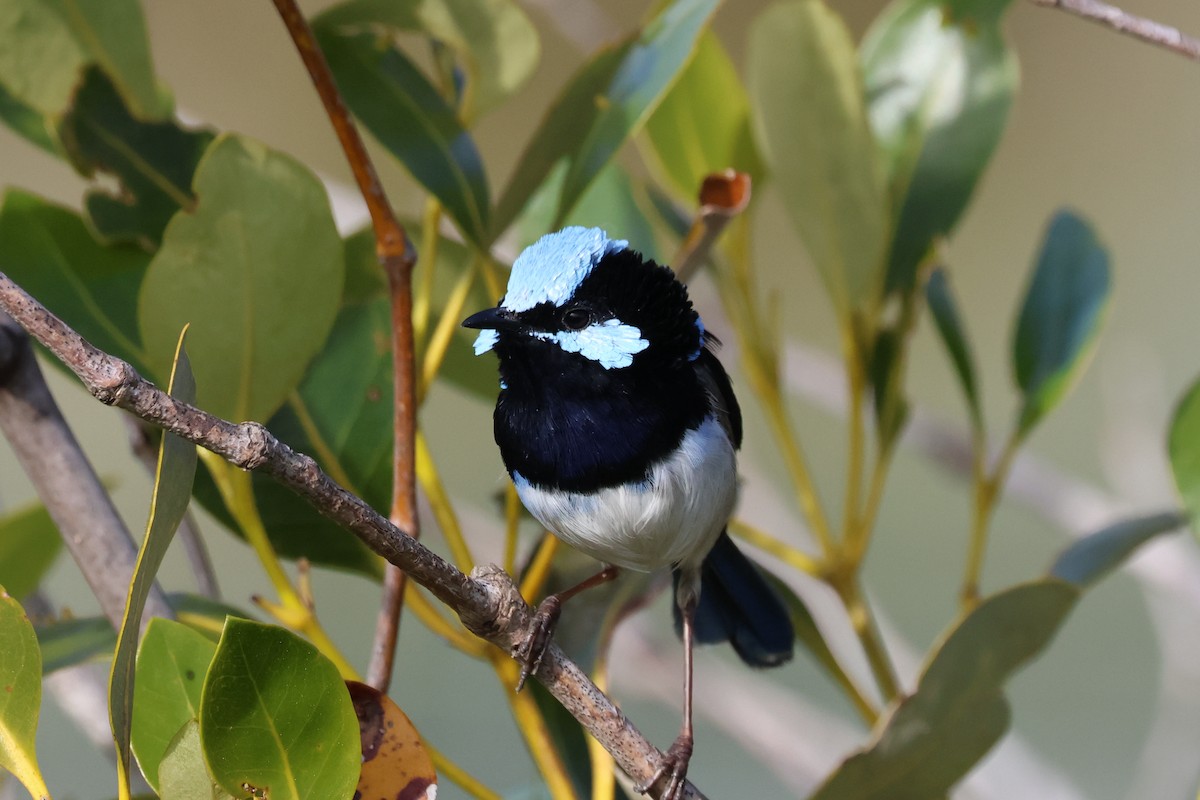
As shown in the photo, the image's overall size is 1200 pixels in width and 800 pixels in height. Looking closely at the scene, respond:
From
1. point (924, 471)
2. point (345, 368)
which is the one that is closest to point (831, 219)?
point (345, 368)

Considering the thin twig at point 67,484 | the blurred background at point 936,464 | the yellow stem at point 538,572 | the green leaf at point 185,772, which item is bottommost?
the blurred background at point 936,464

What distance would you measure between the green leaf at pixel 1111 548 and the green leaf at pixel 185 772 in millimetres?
917

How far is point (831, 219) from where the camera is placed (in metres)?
1.41

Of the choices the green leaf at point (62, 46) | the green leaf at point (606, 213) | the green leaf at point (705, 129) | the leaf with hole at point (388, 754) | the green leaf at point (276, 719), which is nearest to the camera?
the green leaf at point (276, 719)

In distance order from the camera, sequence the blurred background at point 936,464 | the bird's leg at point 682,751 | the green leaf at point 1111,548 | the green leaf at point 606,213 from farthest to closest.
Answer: the blurred background at point 936,464, the green leaf at point 606,213, the green leaf at point 1111,548, the bird's leg at point 682,751

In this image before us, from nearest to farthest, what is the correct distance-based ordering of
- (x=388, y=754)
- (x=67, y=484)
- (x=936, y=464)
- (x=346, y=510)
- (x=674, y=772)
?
(x=346, y=510) < (x=388, y=754) < (x=67, y=484) < (x=674, y=772) < (x=936, y=464)

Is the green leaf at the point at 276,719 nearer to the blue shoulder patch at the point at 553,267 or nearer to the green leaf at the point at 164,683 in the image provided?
the green leaf at the point at 164,683

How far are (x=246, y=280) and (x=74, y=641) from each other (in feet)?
1.17

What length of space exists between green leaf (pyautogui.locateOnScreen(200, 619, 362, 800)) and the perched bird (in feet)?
1.35

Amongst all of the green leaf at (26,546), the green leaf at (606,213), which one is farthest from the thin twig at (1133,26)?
the green leaf at (26,546)

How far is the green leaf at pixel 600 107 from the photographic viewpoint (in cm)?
120

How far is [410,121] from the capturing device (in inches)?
49.3

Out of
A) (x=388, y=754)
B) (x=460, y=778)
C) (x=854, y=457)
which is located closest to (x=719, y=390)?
(x=854, y=457)

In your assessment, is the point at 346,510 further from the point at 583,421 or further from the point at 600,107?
the point at 600,107
